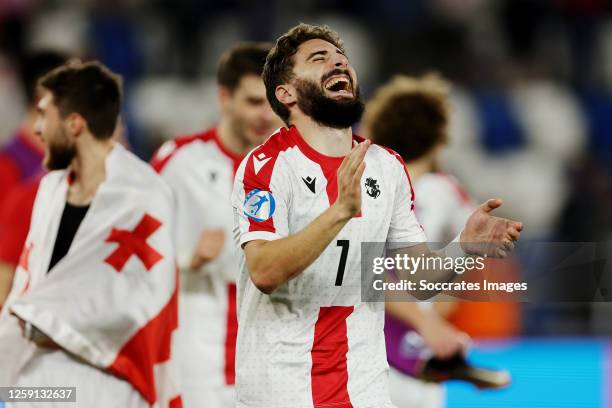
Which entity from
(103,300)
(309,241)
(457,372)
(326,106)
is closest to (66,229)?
(103,300)

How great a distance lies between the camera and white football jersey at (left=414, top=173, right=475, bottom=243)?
21.2ft

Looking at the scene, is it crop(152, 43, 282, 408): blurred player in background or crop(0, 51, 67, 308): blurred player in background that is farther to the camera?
crop(0, 51, 67, 308): blurred player in background

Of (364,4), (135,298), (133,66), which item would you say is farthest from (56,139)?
(364,4)

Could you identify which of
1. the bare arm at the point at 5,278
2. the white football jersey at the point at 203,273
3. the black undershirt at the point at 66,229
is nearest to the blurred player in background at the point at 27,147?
the white football jersey at the point at 203,273

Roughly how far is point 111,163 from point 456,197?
233cm

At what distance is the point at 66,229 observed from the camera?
16.1 feet

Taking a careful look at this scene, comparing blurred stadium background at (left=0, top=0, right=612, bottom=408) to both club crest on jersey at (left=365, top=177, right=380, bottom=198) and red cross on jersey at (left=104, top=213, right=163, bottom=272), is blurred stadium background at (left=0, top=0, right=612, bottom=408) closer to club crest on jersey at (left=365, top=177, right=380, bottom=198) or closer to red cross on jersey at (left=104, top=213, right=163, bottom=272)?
red cross on jersey at (left=104, top=213, right=163, bottom=272)

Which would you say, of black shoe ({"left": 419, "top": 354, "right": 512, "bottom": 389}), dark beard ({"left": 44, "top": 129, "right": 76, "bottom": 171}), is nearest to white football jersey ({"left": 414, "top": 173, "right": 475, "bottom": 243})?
black shoe ({"left": 419, "top": 354, "right": 512, "bottom": 389})

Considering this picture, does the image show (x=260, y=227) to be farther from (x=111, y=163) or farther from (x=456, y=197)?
(x=456, y=197)

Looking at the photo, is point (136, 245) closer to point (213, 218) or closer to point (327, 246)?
point (213, 218)

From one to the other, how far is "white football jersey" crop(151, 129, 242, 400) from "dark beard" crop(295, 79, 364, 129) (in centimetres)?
213

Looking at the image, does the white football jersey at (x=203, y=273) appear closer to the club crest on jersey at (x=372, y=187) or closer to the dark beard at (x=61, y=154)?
the dark beard at (x=61, y=154)

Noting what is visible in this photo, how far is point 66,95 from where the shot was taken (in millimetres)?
5078

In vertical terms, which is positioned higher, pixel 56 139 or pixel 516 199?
pixel 516 199
